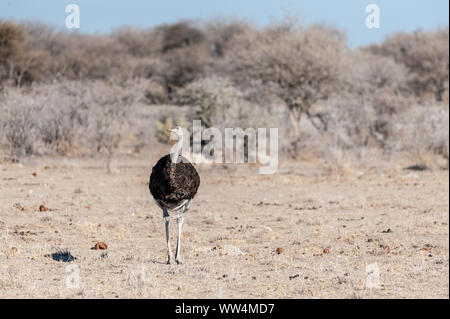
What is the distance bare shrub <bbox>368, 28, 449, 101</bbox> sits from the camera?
32.7 metres

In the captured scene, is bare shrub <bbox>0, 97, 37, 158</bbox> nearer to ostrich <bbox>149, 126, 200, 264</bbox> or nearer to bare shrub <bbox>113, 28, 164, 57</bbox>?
ostrich <bbox>149, 126, 200, 264</bbox>

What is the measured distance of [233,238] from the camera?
8.48m

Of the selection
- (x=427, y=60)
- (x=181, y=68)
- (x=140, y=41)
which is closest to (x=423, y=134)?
(x=427, y=60)

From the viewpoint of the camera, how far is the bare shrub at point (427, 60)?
32.7m

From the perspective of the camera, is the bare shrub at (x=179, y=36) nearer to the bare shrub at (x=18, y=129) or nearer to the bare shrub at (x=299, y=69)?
the bare shrub at (x=299, y=69)

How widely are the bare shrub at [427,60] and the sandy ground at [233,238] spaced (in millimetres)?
18317

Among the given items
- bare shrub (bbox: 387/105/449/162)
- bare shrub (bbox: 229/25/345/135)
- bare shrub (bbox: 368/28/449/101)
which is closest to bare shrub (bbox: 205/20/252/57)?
bare shrub (bbox: 368/28/449/101)

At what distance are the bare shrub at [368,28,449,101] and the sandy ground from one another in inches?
721

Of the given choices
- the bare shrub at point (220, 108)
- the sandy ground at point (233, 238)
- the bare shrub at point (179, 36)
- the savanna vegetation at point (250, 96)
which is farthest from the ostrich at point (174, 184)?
the bare shrub at point (179, 36)

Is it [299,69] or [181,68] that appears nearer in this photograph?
[299,69]

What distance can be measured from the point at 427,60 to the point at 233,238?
28.4m

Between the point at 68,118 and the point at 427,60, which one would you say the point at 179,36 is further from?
the point at 68,118

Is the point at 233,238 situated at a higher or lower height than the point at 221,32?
lower

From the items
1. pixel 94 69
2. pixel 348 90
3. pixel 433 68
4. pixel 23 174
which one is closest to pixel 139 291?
pixel 23 174
